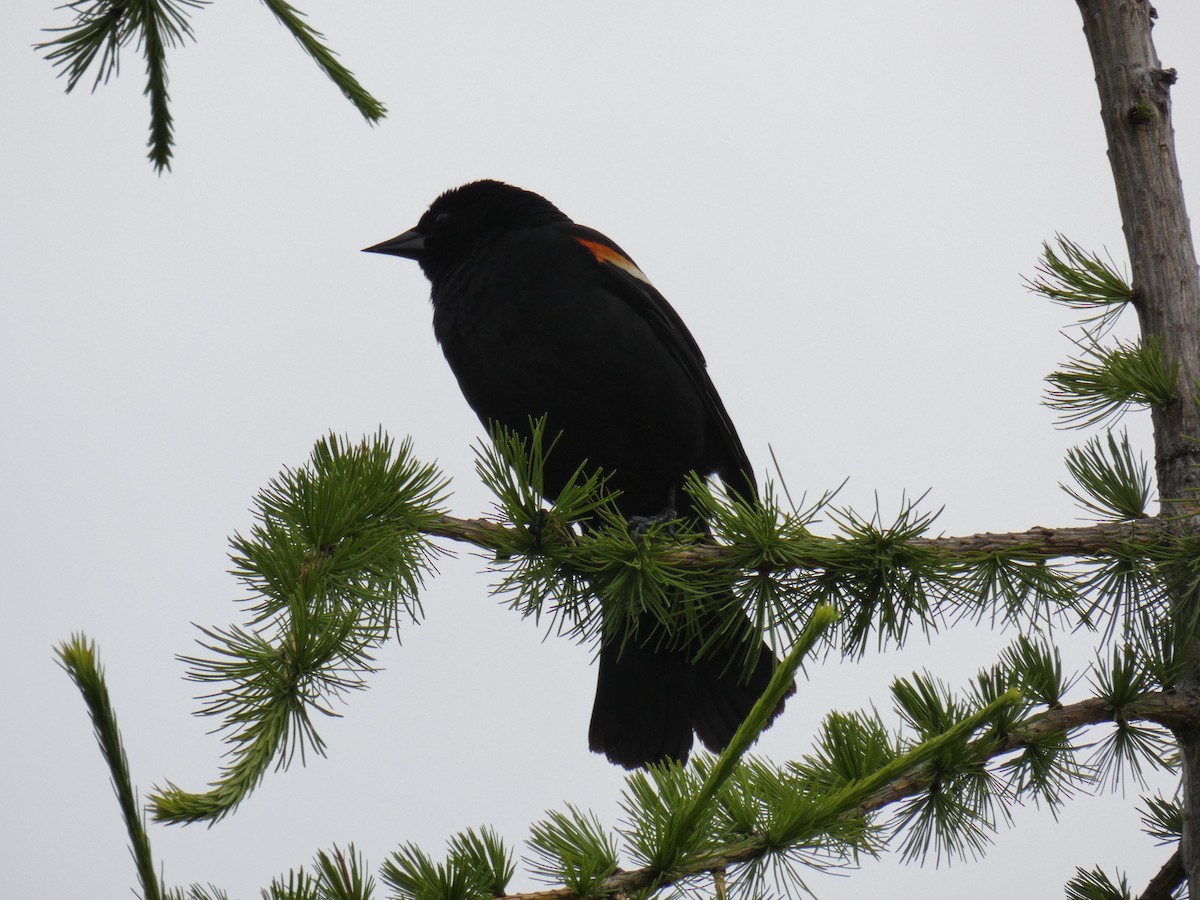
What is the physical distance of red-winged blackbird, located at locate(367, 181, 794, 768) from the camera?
2.78 m

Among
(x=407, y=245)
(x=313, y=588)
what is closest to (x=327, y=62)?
(x=313, y=588)

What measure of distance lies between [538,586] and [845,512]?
52 centimetres

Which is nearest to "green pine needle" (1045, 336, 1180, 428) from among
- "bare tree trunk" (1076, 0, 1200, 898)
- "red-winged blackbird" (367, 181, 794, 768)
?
"bare tree trunk" (1076, 0, 1200, 898)

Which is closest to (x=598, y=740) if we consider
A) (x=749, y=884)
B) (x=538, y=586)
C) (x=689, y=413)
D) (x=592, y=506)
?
(x=689, y=413)

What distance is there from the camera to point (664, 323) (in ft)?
10.8

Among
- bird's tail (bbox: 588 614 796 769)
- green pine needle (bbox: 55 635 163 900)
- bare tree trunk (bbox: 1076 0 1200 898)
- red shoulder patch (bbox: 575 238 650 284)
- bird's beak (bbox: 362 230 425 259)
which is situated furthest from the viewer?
bird's beak (bbox: 362 230 425 259)

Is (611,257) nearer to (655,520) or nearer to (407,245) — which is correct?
(407,245)

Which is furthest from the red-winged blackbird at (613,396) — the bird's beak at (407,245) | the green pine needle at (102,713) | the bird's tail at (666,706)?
the green pine needle at (102,713)

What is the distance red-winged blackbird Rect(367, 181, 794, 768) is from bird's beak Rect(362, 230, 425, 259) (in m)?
0.33

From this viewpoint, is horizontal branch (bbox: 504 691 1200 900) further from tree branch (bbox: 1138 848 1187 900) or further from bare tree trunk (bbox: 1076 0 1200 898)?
bare tree trunk (bbox: 1076 0 1200 898)

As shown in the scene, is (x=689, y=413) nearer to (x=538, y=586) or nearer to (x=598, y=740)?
(x=598, y=740)

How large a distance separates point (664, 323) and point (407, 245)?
0.99 metres

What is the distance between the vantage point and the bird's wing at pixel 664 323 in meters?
3.20

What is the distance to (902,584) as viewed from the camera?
1.65 meters
